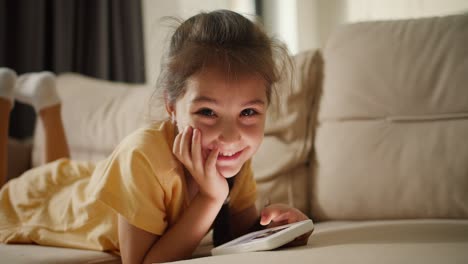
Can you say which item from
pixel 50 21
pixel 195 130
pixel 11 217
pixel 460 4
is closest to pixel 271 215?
pixel 195 130

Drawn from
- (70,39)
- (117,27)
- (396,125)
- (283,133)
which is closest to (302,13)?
(117,27)

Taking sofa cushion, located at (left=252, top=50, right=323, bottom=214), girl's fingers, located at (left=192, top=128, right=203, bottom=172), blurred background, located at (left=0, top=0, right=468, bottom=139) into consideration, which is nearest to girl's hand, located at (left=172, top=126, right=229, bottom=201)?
girl's fingers, located at (left=192, top=128, right=203, bottom=172)

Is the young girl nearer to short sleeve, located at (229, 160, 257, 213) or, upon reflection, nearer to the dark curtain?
short sleeve, located at (229, 160, 257, 213)

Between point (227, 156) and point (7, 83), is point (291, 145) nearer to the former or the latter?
point (227, 156)

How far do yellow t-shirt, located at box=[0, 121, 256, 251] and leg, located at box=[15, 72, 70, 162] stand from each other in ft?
1.14

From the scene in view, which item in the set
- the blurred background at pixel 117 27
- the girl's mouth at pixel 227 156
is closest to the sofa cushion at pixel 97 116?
the blurred background at pixel 117 27

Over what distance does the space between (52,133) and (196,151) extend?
1.11 metres

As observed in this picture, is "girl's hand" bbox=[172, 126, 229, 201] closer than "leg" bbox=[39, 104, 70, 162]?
Yes

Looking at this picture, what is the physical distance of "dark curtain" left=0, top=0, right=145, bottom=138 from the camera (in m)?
2.84

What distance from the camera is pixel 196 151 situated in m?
1.14

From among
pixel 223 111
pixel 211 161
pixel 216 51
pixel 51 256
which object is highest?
pixel 216 51

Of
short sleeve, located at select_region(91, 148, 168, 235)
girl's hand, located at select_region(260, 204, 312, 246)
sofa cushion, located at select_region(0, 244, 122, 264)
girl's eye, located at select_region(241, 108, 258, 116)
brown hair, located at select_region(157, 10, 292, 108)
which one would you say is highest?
brown hair, located at select_region(157, 10, 292, 108)

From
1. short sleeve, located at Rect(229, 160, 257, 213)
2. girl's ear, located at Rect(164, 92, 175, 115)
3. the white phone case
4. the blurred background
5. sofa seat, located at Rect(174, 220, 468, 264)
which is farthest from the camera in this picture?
the blurred background

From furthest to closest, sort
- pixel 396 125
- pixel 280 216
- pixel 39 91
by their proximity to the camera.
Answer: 1. pixel 39 91
2. pixel 396 125
3. pixel 280 216
